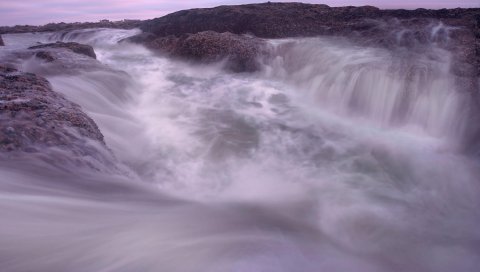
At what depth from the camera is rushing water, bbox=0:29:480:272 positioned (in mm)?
2939

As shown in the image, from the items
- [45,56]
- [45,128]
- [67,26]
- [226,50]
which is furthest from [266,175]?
[67,26]

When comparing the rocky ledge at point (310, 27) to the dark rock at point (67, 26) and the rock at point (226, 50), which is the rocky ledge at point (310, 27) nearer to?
the rock at point (226, 50)

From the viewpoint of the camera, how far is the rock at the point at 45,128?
3.72 meters

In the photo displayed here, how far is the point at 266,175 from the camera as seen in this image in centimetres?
562

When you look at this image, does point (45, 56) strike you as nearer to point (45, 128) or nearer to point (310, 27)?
point (45, 128)

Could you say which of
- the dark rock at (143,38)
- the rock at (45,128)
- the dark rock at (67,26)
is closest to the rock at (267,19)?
the dark rock at (143,38)

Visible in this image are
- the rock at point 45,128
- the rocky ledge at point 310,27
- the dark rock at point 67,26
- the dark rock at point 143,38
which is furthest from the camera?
the dark rock at point 67,26

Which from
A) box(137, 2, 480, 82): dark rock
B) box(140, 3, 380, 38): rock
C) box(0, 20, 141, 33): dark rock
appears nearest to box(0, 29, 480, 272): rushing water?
box(137, 2, 480, 82): dark rock

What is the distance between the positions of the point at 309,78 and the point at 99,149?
725cm

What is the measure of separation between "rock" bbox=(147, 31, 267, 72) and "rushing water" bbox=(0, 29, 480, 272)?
449mm

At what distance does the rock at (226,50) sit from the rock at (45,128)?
7.06 meters

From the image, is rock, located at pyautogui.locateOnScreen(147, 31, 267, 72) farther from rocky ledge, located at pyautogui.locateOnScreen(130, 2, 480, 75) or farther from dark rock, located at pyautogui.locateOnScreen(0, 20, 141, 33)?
dark rock, located at pyautogui.locateOnScreen(0, 20, 141, 33)

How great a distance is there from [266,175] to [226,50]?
23.1ft

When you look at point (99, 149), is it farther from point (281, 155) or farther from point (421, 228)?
point (421, 228)
